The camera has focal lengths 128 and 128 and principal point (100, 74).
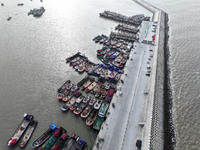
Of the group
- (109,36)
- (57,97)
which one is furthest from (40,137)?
(109,36)

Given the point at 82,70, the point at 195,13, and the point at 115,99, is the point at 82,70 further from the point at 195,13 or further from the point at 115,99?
the point at 195,13

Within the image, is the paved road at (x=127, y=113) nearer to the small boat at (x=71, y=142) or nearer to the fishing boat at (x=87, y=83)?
the small boat at (x=71, y=142)

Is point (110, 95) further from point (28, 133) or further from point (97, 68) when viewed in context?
point (28, 133)

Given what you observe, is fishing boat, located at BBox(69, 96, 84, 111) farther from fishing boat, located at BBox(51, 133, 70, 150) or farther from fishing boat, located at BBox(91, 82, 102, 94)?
fishing boat, located at BBox(51, 133, 70, 150)

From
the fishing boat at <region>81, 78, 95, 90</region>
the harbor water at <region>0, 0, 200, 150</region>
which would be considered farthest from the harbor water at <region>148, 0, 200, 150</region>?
the fishing boat at <region>81, 78, 95, 90</region>

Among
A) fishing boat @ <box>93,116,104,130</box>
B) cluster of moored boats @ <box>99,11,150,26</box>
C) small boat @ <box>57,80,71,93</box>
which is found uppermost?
cluster of moored boats @ <box>99,11,150,26</box>

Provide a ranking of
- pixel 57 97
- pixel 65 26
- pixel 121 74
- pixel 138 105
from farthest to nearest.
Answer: pixel 65 26 < pixel 121 74 < pixel 57 97 < pixel 138 105
